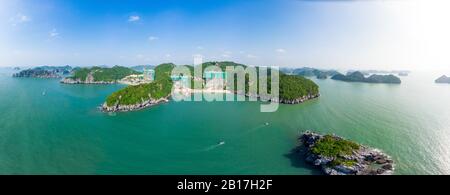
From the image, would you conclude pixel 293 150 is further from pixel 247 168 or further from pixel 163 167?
pixel 163 167

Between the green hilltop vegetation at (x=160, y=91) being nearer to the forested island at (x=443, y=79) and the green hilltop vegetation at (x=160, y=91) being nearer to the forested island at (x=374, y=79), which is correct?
the forested island at (x=374, y=79)

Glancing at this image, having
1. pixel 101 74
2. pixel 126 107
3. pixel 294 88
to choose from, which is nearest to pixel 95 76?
pixel 101 74

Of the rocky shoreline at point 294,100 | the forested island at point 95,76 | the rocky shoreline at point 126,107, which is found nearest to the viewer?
the rocky shoreline at point 126,107

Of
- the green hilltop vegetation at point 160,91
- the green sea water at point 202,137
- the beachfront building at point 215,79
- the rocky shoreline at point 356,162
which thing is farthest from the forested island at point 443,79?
the rocky shoreline at point 356,162

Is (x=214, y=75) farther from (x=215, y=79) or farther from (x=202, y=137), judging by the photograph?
(x=202, y=137)

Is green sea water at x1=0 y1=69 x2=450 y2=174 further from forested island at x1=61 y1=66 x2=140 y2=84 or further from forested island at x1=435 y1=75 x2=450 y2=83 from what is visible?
forested island at x1=435 y1=75 x2=450 y2=83

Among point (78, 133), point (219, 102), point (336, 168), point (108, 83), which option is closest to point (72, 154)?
point (78, 133)

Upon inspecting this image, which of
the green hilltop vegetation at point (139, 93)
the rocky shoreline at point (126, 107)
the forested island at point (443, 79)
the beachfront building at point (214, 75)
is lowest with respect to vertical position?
the rocky shoreline at point (126, 107)
